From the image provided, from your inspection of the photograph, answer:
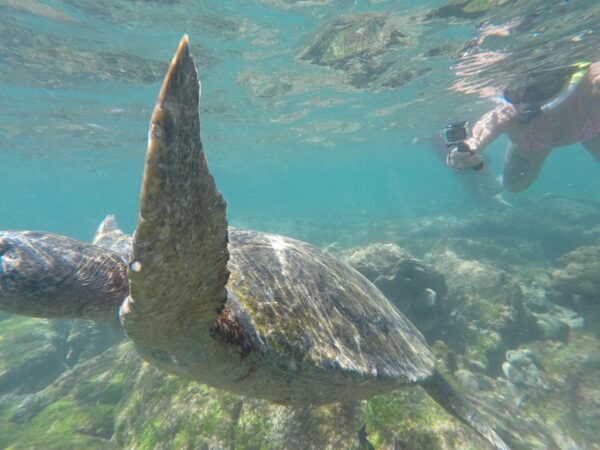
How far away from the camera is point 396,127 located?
35844 mm

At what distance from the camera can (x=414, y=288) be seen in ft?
29.5

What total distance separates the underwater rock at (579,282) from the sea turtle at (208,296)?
8.06 meters

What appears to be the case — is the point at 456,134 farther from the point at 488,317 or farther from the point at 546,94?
the point at 546,94

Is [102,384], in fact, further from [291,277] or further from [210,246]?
[210,246]

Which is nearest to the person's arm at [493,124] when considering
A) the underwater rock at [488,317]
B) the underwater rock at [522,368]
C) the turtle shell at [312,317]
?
the underwater rock at [488,317]

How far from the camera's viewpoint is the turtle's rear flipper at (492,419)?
3729 millimetres

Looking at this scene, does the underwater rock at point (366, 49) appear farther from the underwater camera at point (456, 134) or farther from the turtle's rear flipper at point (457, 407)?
the turtle's rear flipper at point (457, 407)

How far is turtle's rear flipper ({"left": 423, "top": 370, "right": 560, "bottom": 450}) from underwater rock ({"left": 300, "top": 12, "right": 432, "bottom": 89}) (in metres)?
12.7

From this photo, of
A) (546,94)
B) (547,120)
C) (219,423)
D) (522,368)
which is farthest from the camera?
(546,94)

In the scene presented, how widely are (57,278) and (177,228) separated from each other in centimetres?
223

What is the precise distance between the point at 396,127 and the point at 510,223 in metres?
19.3

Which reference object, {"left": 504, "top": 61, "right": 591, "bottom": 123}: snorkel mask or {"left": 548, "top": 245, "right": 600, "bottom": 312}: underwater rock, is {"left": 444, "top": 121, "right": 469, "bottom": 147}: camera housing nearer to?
{"left": 504, "top": 61, "right": 591, "bottom": 123}: snorkel mask

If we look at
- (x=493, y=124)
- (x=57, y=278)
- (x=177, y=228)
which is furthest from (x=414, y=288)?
(x=177, y=228)

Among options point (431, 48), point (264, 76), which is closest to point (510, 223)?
point (431, 48)
